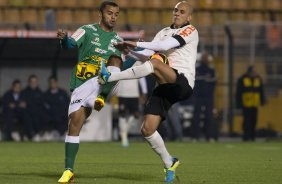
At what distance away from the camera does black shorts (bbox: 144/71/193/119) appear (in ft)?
36.0

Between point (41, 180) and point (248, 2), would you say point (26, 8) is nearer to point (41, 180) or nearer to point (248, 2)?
point (248, 2)

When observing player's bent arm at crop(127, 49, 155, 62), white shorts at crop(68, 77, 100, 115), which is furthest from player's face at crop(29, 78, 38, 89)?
white shorts at crop(68, 77, 100, 115)

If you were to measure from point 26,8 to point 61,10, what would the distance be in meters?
1.05

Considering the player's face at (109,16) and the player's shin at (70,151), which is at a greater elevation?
the player's face at (109,16)

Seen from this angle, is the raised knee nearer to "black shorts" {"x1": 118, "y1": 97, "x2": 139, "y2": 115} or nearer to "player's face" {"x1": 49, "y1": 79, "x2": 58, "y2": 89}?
"black shorts" {"x1": 118, "y1": 97, "x2": 139, "y2": 115}

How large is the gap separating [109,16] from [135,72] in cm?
103

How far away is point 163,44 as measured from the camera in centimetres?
1084

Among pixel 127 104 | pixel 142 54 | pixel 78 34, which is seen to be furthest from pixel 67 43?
pixel 127 104

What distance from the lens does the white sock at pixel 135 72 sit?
10594 millimetres

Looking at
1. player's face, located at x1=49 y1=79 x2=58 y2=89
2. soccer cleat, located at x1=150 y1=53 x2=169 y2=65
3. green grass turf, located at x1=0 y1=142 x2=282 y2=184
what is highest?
soccer cleat, located at x1=150 y1=53 x2=169 y2=65

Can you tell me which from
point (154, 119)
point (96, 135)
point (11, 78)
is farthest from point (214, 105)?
point (154, 119)

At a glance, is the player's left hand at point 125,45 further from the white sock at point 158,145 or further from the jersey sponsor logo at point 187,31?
the white sock at point 158,145

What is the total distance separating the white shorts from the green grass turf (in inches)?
33.4

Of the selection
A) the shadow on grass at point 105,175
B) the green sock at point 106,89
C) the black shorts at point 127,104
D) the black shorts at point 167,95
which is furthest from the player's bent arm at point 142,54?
the black shorts at point 127,104
